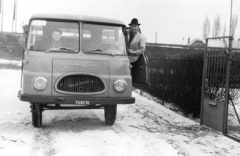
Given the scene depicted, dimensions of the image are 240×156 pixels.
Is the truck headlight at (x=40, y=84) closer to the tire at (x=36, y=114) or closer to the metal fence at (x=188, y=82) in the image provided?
the tire at (x=36, y=114)

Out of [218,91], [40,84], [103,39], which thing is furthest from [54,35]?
[218,91]

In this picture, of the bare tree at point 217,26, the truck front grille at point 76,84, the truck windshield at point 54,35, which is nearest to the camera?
the truck front grille at point 76,84

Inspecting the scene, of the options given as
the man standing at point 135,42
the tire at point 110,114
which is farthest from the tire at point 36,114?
the man standing at point 135,42

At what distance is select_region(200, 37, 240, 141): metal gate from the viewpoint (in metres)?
8.20

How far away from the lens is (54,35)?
749 cm

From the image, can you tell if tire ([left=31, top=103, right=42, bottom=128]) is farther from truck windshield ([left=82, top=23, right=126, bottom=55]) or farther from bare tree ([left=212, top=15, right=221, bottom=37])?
bare tree ([left=212, top=15, right=221, bottom=37])

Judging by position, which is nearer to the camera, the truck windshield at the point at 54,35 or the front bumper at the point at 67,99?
the front bumper at the point at 67,99

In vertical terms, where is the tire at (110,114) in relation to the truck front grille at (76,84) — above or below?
below

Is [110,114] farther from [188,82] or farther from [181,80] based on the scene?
[181,80]

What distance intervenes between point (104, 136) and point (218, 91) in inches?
138

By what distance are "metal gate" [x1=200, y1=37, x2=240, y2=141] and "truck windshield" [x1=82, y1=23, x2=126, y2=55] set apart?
247 cm

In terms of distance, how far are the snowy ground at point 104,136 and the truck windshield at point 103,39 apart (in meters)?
1.73

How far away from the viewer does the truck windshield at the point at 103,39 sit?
24.9 feet

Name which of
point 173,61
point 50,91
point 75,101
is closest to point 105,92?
point 75,101
